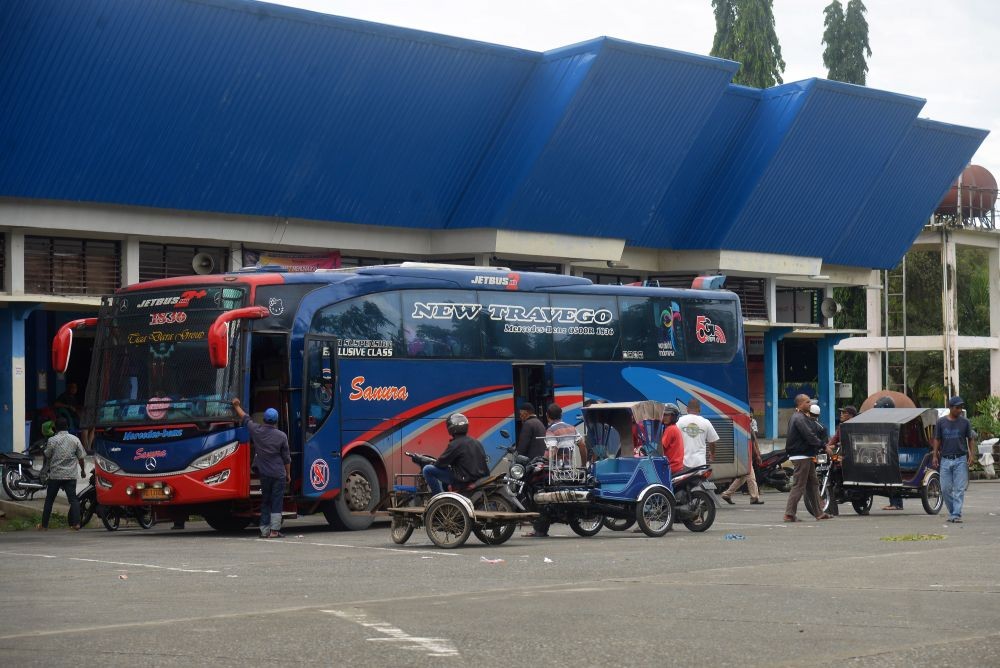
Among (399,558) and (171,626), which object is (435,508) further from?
(171,626)

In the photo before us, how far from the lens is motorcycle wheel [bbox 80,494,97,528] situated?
23.3m

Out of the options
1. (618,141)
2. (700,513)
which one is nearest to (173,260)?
(618,141)

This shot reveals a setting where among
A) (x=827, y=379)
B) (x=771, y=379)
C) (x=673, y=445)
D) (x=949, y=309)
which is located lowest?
(x=673, y=445)

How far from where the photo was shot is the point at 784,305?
2015 inches

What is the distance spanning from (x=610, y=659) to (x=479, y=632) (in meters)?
1.37

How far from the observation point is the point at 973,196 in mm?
56750

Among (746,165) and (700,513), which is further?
(746,165)

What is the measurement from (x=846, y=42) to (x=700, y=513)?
5092 centimetres

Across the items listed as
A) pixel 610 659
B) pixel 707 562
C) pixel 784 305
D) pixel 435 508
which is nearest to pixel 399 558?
pixel 435 508

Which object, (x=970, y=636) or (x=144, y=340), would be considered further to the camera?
(x=144, y=340)

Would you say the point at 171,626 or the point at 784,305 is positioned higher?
the point at 784,305

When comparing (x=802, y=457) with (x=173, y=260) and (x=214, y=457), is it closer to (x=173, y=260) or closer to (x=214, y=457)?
(x=214, y=457)

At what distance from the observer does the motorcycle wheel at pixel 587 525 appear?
19.2m

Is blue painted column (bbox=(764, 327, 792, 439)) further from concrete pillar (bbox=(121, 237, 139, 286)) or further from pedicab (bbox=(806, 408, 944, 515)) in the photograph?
pedicab (bbox=(806, 408, 944, 515))
